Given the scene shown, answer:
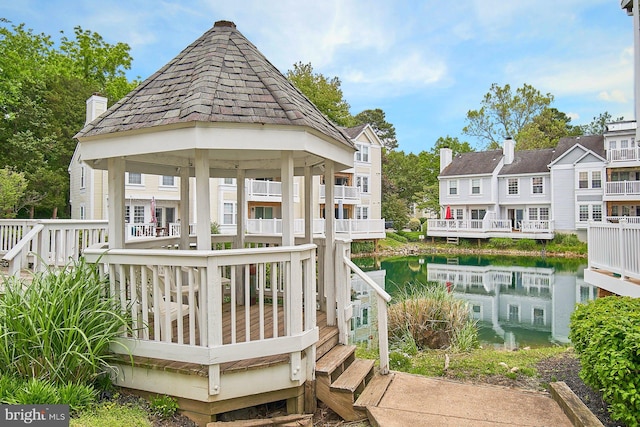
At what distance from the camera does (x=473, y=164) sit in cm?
3672

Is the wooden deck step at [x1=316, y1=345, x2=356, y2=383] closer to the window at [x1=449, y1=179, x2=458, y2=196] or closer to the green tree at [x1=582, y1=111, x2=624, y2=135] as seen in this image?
the window at [x1=449, y1=179, x2=458, y2=196]

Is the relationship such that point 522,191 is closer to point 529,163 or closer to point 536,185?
point 536,185

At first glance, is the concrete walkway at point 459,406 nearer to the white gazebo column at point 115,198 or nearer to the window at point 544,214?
the white gazebo column at point 115,198

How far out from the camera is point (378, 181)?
34.2m

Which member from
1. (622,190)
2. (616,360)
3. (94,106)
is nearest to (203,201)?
(616,360)

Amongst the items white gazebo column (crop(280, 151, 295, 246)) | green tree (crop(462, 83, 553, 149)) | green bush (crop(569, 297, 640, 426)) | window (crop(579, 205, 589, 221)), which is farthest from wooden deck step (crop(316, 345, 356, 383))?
green tree (crop(462, 83, 553, 149))

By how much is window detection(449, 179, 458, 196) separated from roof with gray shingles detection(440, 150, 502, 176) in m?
0.69

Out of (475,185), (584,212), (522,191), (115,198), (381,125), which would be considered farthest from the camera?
(381,125)

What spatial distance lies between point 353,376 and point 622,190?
3242cm

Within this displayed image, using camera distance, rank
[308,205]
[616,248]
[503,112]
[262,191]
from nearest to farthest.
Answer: [308,205] < [616,248] < [262,191] < [503,112]

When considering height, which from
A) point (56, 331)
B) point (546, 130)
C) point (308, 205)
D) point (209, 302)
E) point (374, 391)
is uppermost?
point (546, 130)

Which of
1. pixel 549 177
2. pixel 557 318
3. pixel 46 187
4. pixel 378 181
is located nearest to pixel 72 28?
pixel 46 187

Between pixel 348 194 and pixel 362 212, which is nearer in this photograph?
pixel 348 194

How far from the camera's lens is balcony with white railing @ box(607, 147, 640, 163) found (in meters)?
29.3
